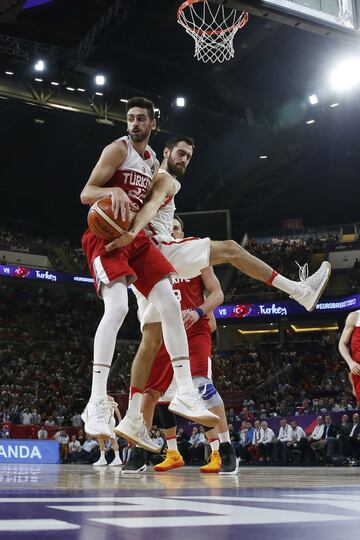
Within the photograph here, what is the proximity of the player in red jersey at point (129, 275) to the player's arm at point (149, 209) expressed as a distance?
2.3 inches

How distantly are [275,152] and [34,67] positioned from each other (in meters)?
10.7

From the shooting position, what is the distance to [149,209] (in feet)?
12.9

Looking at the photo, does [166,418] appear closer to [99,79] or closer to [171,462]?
[171,462]

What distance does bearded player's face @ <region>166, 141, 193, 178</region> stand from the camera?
4996mm

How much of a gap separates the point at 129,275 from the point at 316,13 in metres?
5.80

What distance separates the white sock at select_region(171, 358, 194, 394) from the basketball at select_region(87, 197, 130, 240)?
0.83m

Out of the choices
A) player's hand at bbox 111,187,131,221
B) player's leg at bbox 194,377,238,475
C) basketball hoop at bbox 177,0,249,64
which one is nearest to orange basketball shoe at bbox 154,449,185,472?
player's leg at bbox 194,377,238,475

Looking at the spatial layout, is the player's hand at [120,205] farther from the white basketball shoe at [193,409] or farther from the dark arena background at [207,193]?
the dark arena background at [207,193]

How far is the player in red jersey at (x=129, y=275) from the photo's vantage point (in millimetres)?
3648

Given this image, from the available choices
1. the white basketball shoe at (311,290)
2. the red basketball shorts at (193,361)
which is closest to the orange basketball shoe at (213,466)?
the red basketball shorts at (193,361)

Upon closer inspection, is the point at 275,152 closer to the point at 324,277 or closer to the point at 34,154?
the point at 34,154

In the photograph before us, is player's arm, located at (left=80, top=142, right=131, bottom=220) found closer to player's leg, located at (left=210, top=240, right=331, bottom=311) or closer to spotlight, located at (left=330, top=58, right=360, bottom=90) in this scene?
player's leg, located at (left=210, top=240, right=331, bottom=311)

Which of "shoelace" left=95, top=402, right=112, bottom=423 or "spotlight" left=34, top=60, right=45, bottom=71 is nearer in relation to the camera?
"shoelace" left=95, top=402, right=112, bottom=423

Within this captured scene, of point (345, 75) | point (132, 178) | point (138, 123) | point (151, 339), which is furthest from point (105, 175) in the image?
point (345, 75)
